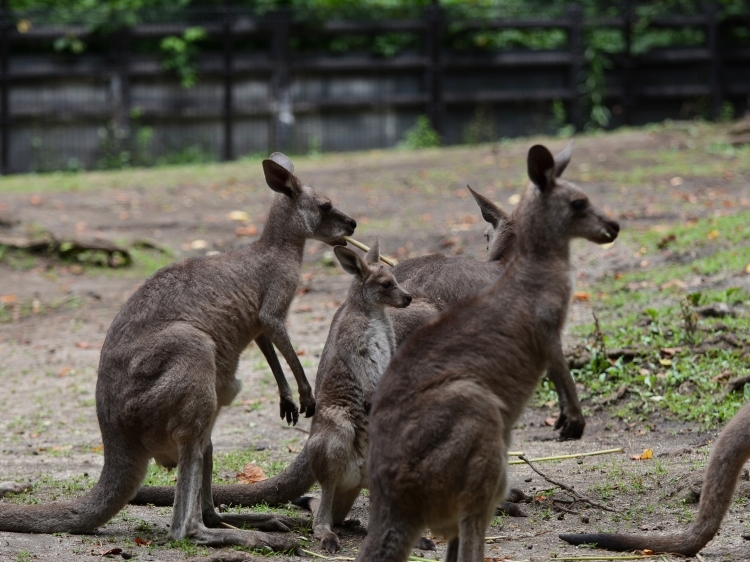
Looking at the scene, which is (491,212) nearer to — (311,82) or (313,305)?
(313,305)

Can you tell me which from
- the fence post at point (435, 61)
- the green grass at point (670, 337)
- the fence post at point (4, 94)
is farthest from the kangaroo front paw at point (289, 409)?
the fence post at point (435, 61)

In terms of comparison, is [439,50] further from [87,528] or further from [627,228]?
[87,528]

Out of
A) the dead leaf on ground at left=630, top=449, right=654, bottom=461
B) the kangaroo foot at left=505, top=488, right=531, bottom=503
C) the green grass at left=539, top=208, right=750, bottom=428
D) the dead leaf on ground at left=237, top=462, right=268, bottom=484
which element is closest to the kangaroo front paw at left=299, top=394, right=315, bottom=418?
the dead leaf on ground at left=237, top=462, right=268, bottom=484

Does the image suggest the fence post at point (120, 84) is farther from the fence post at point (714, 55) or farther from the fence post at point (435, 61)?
the fence post at point (714, 55)

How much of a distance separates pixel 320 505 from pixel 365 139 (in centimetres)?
1405

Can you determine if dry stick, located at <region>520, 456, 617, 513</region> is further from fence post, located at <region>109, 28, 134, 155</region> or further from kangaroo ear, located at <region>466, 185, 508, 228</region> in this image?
fence post, located at <region>109, 28, 134, 155</region>

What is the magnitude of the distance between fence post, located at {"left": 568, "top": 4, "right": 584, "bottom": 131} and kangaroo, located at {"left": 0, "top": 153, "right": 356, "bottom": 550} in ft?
45.5

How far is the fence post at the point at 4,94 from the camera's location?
1697cm

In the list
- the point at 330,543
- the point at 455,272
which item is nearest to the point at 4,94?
the point at 455,272

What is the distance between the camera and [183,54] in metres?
17.7

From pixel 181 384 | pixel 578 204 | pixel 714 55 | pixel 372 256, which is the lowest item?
pixel 181 384

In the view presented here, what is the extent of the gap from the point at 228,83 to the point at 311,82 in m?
1.42

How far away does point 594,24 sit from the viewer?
1842cm

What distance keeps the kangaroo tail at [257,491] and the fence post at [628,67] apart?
14865mm
